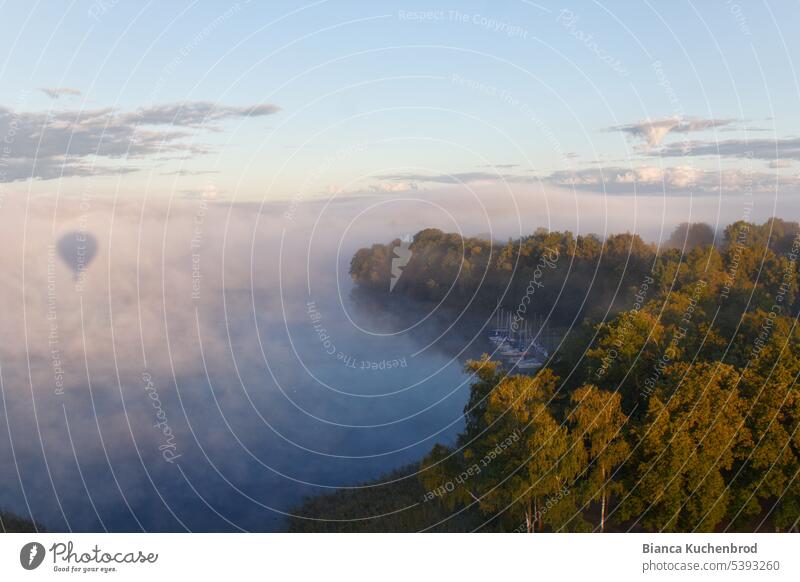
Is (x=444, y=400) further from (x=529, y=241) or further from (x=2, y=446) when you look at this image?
(x=2, y=446)

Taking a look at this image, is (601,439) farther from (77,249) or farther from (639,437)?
Answer: (77,249)

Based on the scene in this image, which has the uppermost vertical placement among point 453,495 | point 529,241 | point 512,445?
point 529,241
